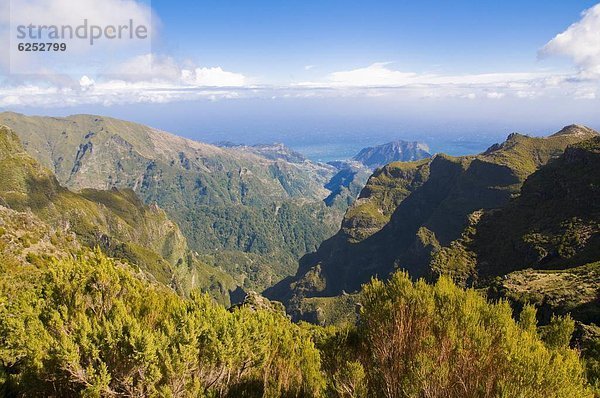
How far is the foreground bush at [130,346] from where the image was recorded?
2152 centimetres

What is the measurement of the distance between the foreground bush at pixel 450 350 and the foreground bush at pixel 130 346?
5.62 m

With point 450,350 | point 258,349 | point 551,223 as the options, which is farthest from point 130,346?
point 551,223

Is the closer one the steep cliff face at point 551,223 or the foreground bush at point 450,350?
the foreground bush at point 450,350

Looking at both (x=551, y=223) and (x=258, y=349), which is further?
(x=551, y=223)

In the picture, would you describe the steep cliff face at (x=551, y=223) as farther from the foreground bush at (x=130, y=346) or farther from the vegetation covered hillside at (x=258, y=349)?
the foreground bush at (x=130, y=346)

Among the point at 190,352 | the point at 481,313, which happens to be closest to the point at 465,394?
the point at 481,313

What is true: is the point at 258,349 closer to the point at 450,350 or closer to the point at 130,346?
the point at 130,346

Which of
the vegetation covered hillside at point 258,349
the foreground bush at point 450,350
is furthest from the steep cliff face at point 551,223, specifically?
the vegetation covered hillside at point 258,349

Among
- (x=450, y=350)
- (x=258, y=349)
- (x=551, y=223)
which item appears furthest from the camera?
(x=551, y=223)

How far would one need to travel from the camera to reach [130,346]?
Answer: 22.1 m

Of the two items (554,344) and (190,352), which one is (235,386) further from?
(554,344)

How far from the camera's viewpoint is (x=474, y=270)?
13188 centimetres

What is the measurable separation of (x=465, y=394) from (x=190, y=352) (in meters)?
15.1

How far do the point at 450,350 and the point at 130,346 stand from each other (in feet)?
59.4
